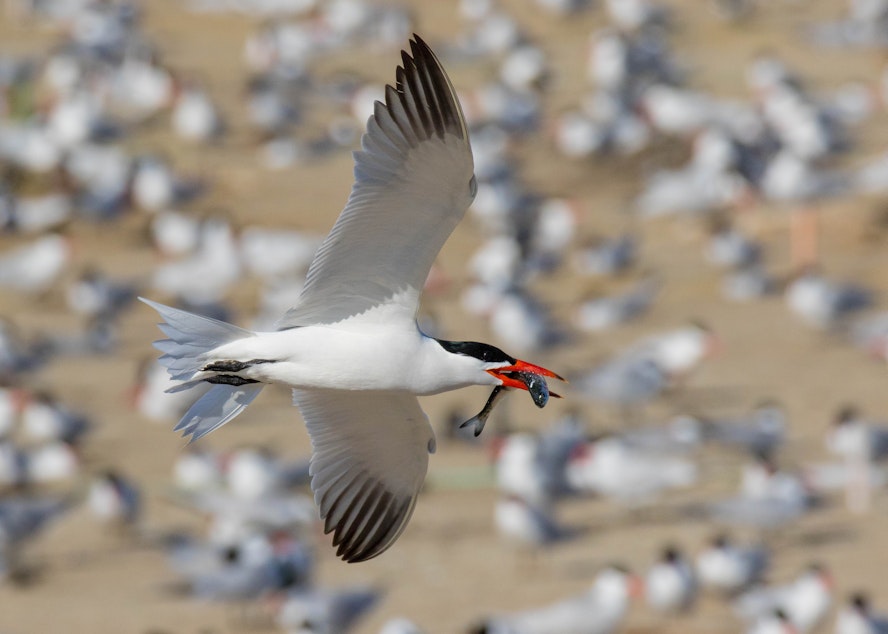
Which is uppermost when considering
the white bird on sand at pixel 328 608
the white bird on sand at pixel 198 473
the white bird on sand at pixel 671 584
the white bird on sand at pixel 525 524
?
the white bird on sand at pixel 198 473

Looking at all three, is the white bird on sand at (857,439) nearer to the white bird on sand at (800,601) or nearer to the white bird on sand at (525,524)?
the white bird on sand at (800,601)

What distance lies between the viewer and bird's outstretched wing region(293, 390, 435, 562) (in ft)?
19.6

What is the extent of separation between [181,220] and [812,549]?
7.78 metres

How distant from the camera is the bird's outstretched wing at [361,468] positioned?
597cm

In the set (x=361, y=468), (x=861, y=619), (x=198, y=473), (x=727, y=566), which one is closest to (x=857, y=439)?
(x=727, y=566)

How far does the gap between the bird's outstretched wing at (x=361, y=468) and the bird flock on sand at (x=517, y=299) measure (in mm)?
21

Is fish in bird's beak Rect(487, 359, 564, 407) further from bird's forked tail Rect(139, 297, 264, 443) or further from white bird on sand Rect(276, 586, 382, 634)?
white bird on sand Rect(276, 586, 382, 634)

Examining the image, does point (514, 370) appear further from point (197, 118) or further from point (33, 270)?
point (197, 118)

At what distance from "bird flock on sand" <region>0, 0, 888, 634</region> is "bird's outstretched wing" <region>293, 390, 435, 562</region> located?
21 millimetres

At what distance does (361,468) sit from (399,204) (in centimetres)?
120

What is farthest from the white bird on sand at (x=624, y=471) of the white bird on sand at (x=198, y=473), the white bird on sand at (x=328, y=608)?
the white bird on sand at (x=198, y=473)

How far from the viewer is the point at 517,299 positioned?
14453 millimetres

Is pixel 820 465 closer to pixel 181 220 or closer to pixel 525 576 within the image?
pixel 525 576

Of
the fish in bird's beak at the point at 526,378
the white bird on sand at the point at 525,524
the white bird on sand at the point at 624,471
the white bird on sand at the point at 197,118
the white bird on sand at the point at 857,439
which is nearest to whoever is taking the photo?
the fish in bird's beak at the point at 526,378
